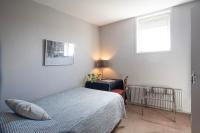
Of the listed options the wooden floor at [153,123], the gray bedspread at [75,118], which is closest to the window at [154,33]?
the wooden floor at [153,123]

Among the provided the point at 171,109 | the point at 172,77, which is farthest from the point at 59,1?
the point at 171,109

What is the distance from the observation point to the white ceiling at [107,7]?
2.60 m

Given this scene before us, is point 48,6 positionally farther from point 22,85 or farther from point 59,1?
point 22,85

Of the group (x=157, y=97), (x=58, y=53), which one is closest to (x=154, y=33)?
(x=157, y=97)

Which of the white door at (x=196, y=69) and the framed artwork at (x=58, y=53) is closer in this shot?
the white door at (x=196, y=69)

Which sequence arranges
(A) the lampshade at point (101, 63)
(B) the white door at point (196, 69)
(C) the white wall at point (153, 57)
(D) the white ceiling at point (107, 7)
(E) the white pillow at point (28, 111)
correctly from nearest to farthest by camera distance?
(E) the white pillow at point (28, 111)
(B) the white door at point (196, 69)
(D) the white ceiling at point (107, 7)
(C) the white wall at point (153, 57)
(A) the lampshade at point (101, 63)

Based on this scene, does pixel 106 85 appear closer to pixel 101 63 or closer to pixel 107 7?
pixel 101 63

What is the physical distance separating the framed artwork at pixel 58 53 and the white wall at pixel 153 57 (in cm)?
134

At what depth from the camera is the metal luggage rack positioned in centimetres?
293

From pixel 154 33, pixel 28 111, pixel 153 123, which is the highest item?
pixel 154 33

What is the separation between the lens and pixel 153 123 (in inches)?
97.9

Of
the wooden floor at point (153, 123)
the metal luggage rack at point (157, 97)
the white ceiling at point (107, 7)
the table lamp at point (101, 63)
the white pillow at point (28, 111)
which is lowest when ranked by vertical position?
the wooden floor at point (153, 123)

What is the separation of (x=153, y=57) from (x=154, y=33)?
2.07ft

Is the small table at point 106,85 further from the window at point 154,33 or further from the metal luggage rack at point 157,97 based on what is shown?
the window at point 154,33
